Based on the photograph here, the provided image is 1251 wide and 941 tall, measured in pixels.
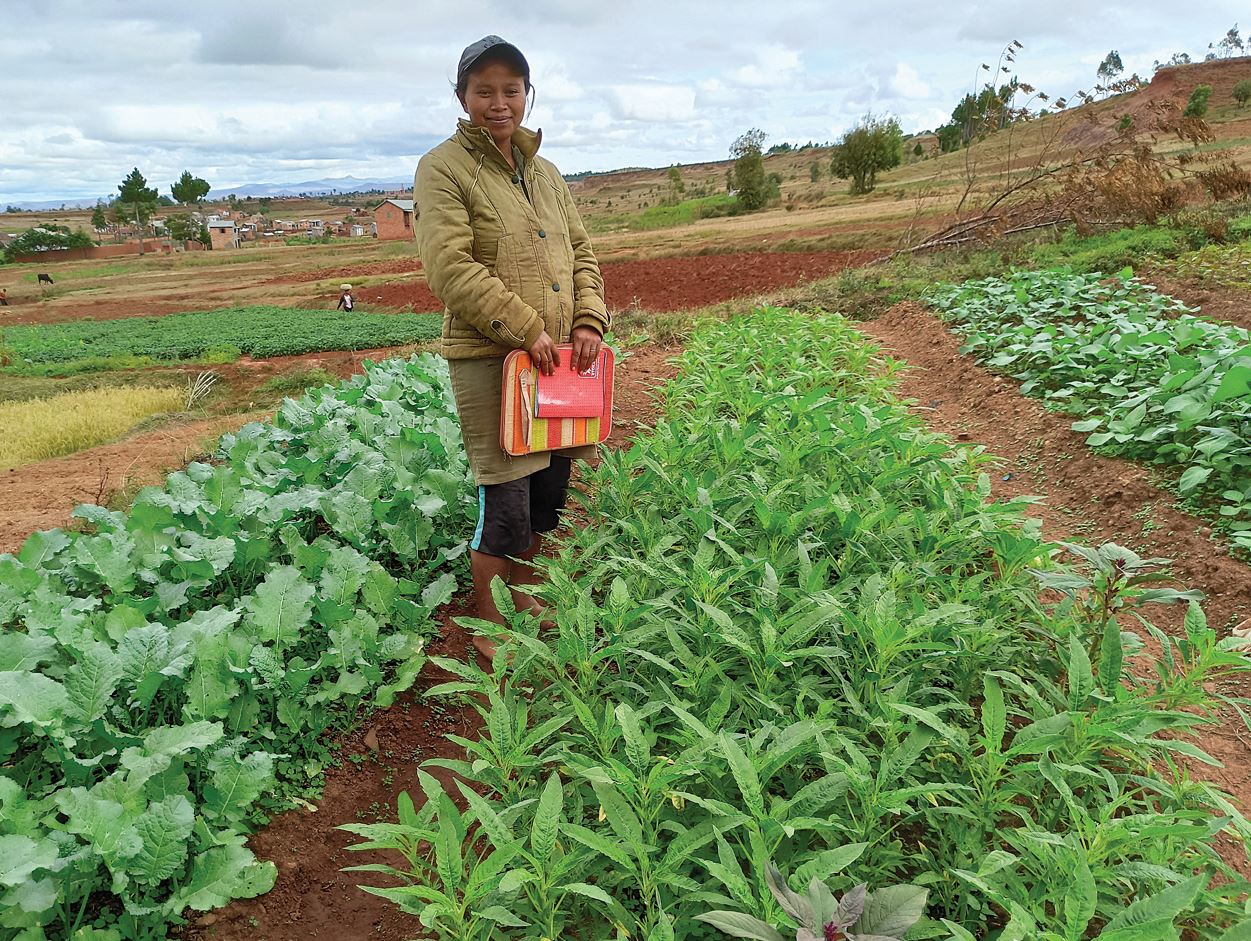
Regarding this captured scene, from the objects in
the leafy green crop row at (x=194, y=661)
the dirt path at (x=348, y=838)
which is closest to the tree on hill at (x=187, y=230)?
the leafy green crop row at (x=194, y=661)

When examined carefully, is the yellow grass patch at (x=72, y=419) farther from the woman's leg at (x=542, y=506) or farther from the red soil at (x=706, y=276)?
the red soil at (x=706, y=276)

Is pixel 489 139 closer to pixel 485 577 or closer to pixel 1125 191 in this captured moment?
pixel 485 577

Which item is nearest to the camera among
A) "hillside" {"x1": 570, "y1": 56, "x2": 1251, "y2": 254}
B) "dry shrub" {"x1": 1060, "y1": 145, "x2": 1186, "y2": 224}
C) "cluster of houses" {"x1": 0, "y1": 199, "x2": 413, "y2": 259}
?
"dry shrub" {"x1": 1060, "y1": 145, "x2": 1186, "y2": 224}

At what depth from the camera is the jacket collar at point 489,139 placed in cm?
235

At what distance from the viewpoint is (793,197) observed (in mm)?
42219

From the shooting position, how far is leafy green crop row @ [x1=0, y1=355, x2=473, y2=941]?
5.16 feet

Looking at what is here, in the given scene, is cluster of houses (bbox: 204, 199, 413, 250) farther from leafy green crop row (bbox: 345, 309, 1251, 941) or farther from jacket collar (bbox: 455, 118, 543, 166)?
leafy green crop row (bbox: 345, 309, 1251, 941)

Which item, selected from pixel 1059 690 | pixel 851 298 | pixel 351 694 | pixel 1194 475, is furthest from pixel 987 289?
pixel 351 694

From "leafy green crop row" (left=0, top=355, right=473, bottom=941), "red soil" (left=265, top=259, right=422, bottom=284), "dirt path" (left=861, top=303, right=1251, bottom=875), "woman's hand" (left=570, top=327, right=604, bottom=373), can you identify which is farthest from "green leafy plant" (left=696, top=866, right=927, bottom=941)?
"red soil" (left=265, top=259, right=422, bottom=284)

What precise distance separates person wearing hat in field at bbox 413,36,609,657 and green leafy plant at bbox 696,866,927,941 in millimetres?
1516

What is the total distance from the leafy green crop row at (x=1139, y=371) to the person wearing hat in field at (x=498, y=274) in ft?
8.70

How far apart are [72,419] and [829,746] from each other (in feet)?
34.6

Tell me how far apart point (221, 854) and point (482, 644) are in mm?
1035

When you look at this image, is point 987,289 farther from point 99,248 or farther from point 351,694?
point 99,248
